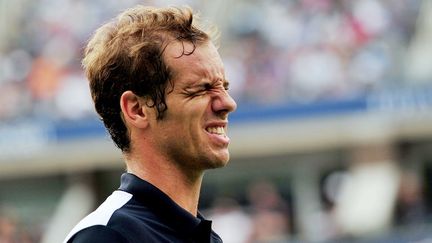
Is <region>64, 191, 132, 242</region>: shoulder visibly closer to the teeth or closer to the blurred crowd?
the teeth

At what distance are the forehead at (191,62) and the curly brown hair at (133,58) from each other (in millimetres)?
14

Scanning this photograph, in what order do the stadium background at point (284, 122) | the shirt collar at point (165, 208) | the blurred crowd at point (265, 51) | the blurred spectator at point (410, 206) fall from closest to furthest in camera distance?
the shirt collar at point (165, 208) < the blurred spectator at point (410, 206) < the stadium background at point (284, 122) < the blurred crowd at point (265, 51)

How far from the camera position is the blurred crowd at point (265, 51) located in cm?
A: 1290

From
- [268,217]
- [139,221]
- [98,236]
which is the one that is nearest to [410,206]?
[268,217]

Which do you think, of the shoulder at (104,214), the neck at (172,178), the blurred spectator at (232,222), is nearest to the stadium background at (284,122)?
the blurred spectator at (232,222)

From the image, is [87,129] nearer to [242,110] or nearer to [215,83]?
[242,110]

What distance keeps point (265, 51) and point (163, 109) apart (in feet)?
36.0

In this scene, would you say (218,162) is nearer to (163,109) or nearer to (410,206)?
(163,109)

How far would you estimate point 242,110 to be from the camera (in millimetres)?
13219

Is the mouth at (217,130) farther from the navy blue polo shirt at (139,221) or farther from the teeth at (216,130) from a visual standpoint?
the navy blue polo shirt at (139,221)

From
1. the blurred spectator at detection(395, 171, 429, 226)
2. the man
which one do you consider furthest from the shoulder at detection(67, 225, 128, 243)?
the blurred spectator at detection(395, 171, 429, 226)

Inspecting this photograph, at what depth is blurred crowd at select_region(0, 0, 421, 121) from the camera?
12898 mm

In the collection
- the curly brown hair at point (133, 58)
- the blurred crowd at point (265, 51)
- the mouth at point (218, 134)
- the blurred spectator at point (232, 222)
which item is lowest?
the blurred spectator at point (232, 222)

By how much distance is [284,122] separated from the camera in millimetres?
13219
